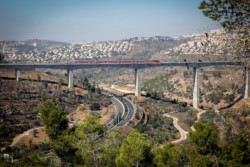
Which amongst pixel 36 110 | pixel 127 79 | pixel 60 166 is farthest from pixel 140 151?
pixel 127 79

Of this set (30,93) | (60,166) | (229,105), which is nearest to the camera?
(60,166)

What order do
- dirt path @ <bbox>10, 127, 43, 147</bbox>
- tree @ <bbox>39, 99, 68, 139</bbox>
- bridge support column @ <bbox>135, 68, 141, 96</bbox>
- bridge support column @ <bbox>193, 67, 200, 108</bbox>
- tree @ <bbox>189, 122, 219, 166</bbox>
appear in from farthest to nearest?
bridge support column @ <bbox>135, 68, 141, 96</bbox> → bridge support column @ <bbox>193, 67, 200, 108</bbox> → dirt path @ <bbox>10, 127, 43, 147</bbox> → tree @ <bbox>39, 99, 68, 139</bbox> → tree @ <bbox>189, 122, 219, 166</bbox>

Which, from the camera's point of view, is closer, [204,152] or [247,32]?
[247,32]

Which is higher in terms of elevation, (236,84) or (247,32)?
(247,32)

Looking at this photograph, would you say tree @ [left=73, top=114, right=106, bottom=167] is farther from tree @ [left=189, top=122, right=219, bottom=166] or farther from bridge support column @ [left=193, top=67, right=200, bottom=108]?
bridge support column @ [left=193, top=67, right=200, bottom=108]

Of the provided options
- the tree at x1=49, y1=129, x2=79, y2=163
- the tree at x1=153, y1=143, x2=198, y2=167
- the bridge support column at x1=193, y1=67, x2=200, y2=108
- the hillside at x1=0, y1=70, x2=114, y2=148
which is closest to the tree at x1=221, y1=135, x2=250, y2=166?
the tree at x1=153, y1=143, x2=198, y2=167

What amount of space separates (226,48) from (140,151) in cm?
1395

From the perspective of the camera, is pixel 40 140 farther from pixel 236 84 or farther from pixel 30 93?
pixel 236 84

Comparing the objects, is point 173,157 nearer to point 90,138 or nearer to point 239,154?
point 239,154

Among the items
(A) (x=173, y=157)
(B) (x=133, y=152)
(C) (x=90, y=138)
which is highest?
(C) (x=90, y=138)

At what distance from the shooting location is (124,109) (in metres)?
92.8

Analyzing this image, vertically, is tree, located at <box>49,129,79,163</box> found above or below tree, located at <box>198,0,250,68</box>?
below

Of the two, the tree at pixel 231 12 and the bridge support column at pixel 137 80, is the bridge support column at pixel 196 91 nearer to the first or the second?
the bridge support column at pixel 137 80

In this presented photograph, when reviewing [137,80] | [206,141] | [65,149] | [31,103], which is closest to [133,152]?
[65,149]
